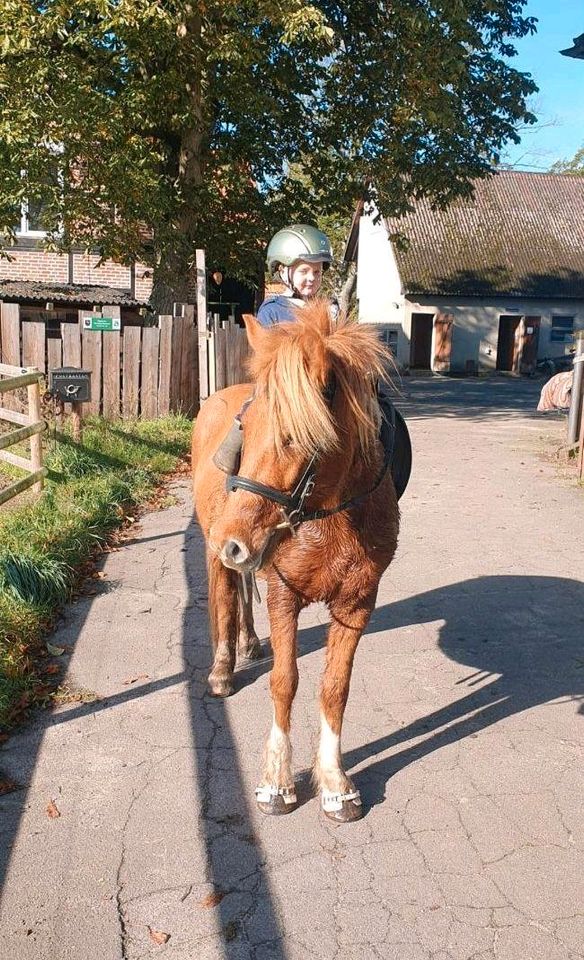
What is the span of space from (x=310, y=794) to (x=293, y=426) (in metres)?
1.83

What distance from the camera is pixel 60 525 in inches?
267

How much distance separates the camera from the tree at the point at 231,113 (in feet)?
43.4

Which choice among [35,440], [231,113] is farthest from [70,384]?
[231,113]

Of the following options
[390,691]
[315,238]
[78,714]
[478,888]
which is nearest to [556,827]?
[478,888]

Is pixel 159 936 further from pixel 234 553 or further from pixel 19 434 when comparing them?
pixel 19 434

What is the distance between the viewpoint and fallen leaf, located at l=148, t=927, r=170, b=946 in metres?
2.62

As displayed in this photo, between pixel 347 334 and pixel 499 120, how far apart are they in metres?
17.8

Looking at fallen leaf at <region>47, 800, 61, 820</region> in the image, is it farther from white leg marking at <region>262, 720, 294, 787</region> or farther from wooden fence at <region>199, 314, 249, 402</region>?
wooden fence at <region>199, 314, 249, 402</region>

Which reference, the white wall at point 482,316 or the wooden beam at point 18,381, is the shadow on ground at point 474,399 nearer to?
the white wall at point 482,316

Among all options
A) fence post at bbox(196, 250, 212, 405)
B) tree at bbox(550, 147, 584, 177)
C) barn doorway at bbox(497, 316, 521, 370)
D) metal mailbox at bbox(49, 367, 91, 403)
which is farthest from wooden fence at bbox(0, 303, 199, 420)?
tree at bbox(550, 147, 584, 177)

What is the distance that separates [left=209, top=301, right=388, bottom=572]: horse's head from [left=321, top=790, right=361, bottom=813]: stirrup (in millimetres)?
1207

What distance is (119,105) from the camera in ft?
45.8

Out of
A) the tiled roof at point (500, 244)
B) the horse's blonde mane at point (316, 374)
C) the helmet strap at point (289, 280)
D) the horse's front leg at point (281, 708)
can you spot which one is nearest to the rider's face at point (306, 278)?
the helmet strap at point (289, 280)

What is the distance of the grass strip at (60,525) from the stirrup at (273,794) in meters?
1.44
